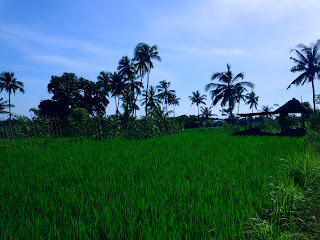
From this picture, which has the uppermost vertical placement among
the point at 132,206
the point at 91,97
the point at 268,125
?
the point at 91,97

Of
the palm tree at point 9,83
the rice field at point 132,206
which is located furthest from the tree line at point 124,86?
the rice field at point 132,206

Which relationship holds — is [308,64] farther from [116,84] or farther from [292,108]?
[116,84]

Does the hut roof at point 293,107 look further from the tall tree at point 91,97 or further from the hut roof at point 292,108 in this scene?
the tall tree at point 91,97

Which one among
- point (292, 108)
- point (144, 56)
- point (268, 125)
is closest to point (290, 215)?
point (292, 108)

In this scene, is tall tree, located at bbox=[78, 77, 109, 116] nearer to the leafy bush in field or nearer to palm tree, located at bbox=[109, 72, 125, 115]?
palm tree, located at bbox=[109, 72, 125, 115]

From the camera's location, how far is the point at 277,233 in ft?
6.59

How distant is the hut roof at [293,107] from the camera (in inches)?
524

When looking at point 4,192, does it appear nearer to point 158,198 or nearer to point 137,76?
point 158,198

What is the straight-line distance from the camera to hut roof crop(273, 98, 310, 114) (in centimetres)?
1331

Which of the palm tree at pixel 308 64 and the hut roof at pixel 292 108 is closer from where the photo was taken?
the hut roof at pixel 292 108

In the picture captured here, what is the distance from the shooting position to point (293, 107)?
13.6 m

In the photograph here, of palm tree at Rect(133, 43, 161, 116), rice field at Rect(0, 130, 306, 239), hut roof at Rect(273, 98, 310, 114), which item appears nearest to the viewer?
rice field at Rect(0, 130, 306, 239)

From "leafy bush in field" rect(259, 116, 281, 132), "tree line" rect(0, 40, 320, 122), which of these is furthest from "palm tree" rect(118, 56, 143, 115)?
"leafy bush in field" rect(259, 116, 281, 132)

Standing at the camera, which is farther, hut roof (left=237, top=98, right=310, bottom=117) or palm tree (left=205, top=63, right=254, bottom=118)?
palm tree (left=205, top=63, right=254, bottom=118)
